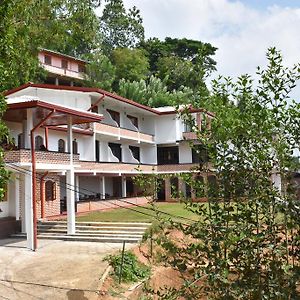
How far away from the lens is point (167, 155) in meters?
41.7

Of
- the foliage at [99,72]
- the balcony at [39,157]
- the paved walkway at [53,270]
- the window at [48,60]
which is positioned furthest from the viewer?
the window at [48,60]

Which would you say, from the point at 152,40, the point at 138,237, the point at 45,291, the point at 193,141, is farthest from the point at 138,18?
the point at 193,141

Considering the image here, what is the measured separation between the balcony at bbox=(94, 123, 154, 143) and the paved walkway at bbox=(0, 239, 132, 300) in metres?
13.0

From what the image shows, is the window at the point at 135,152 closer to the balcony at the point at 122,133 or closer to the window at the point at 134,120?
the balcony at the point at 122,133

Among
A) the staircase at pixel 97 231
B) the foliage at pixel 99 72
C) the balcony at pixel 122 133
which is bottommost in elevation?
the staircase at pixel 97 231

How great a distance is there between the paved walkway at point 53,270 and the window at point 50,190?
233 inches

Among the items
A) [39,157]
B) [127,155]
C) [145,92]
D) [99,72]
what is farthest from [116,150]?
[39,157]

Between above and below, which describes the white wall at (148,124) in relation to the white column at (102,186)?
above

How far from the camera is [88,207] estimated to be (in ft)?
91.2

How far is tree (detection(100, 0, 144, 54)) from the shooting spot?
62.5 metres

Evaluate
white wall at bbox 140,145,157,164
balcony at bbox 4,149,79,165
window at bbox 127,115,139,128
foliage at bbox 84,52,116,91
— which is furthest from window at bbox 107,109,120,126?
balcony at bbox 4,149,79,165

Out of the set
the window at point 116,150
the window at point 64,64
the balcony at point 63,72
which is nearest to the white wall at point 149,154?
the window at point 116,150

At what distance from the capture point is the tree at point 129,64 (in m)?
53.7

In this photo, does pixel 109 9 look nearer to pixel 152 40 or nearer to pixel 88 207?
pixel 152 40
